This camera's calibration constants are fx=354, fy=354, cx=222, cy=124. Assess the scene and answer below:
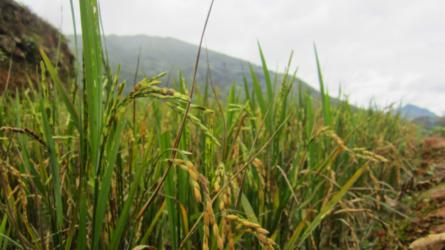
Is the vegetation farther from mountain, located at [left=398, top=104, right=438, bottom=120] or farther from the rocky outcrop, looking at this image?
the rocky outcrop

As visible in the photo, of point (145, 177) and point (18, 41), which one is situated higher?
point (18, 41)

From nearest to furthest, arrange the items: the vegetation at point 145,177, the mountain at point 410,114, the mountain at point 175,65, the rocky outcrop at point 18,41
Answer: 1. the vegetation at point 145,177
2. the mountain at point 175,65
3. the mountain at point 410,114
4. the rocky outcrop at point 18,41

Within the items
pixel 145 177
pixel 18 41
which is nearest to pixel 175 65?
pixel 145 177

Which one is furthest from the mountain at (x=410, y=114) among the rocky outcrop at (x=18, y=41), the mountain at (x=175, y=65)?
the rocky outcrop at (x=18, y=41)

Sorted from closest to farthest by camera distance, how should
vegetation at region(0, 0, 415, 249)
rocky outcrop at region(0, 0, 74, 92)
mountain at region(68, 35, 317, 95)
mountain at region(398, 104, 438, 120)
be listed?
vegetation at region(0, 0, 415, 249)
mountain at region(68, 35, 317, 95)
mountain at region(398, 104, 438, 120)
rocky outcrop at region(0, 0, 74, 92)

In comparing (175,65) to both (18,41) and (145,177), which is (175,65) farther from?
(18,41)

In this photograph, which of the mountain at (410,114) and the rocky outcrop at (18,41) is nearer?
the mountain at (410,114)

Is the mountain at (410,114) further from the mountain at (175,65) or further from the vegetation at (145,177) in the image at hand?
the vegetation at (145,177)

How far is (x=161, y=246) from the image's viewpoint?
1080 millimetres

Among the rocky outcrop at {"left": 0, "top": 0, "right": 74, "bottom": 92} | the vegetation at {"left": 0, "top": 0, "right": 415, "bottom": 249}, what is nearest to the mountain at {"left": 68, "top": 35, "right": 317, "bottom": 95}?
the vegetation at {"left": 0, "top": 0, "right": 415, "bottom": 249}

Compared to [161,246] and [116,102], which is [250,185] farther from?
[116,102]

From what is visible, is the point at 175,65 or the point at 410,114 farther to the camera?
the point at 410,114

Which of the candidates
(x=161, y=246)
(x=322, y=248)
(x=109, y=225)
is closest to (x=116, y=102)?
(x=109, y=225)

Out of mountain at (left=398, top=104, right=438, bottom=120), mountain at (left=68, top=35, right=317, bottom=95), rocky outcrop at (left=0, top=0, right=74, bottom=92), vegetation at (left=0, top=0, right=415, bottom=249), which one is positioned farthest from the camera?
rocky outcrop at (left=0, top=0, right=74, bottom=92)
